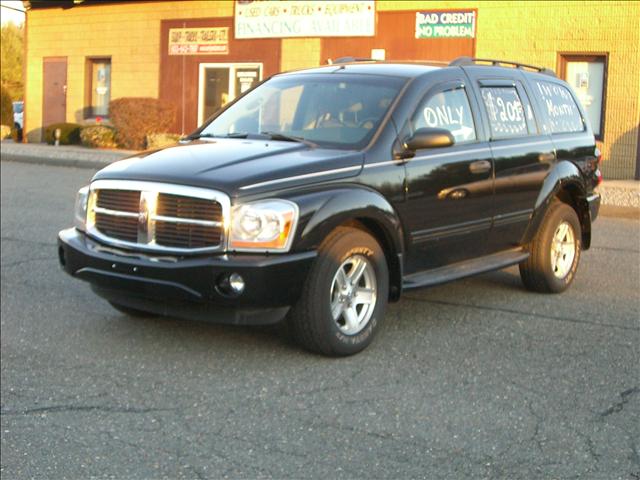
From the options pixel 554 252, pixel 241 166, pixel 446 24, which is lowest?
pixel 554 252

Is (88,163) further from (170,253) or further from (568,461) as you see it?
(568,461)

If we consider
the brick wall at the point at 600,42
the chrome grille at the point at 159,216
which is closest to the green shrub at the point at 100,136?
the brick wall at the point at 600,42

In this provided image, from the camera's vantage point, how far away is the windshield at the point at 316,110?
21.6 ft

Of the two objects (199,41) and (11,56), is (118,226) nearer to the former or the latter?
(199,41)

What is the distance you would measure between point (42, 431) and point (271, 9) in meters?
19.8

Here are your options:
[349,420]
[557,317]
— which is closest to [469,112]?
[557,317]

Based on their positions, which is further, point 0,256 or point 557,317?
point 0,256

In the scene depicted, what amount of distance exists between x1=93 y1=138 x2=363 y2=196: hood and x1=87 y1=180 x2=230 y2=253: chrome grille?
0.06 m

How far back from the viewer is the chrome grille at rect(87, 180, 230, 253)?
18.6ft

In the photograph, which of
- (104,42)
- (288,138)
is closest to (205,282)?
(288,138)

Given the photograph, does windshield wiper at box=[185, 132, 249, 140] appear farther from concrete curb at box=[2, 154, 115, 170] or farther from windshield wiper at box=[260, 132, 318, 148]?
concrete curb at box=[2, 154, 115, 170]

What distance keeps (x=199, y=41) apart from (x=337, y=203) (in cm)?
2016

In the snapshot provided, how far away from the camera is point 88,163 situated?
2178 centimetres

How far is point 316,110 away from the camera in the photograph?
686cm
